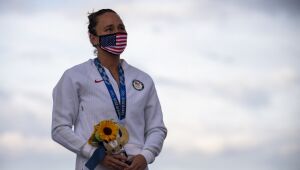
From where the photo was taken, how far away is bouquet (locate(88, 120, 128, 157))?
22.1ft

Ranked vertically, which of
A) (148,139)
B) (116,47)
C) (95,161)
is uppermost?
(116,47)

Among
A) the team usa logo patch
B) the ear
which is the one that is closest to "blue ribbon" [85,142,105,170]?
the team usa logo patch

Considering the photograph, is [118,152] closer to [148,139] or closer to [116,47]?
[148,139]

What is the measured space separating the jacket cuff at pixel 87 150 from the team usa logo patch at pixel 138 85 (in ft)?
2.51

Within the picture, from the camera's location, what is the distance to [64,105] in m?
6.97

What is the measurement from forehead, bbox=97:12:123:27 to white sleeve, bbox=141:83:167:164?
2.39ft

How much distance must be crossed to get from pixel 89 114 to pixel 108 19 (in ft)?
3.08

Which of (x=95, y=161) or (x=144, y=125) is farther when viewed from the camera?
(x=144, y=125)

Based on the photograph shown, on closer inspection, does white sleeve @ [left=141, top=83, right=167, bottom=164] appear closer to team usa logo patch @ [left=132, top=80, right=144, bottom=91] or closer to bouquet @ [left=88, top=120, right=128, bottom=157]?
team usa logo patch @ [left=132, top=80, right=144, bottom=91]

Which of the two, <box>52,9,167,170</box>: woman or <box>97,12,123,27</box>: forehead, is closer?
<box>52,9,167,170</box>: woman

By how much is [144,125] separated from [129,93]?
0.35 m

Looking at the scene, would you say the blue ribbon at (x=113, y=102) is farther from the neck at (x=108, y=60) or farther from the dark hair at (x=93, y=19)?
the dark hair at (x=93, y=19)

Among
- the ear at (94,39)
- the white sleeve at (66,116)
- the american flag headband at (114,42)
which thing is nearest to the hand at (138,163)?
the white sleeve at (66,116)

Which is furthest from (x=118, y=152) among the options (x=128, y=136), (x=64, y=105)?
(x=64, y=105)
